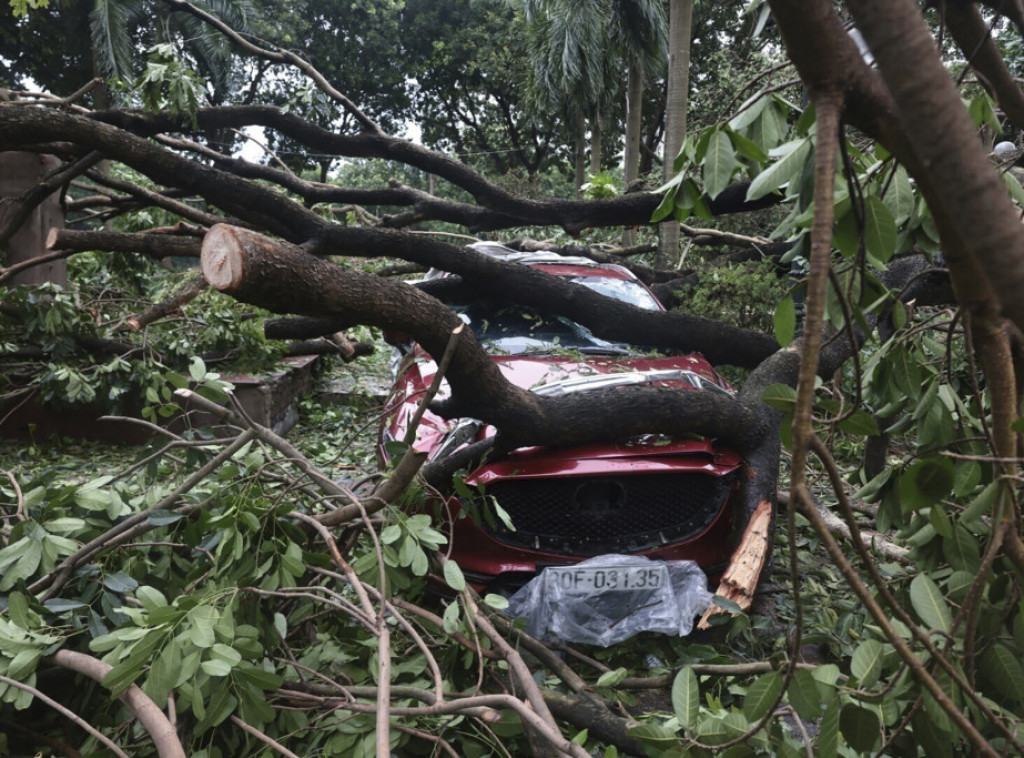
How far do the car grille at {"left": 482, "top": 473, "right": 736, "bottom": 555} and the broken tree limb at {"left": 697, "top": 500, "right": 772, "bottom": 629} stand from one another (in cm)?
18

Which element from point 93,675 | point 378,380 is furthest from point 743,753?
point 378,380

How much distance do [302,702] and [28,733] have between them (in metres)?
0.67

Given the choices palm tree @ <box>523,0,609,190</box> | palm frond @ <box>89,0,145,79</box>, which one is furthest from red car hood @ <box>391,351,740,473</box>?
palm frond @ <box>89,0,145,79</box>

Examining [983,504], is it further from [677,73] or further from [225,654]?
[677,73]

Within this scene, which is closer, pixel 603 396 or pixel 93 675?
pixel 93 675

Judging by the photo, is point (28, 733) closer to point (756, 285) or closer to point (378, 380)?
point (756, 285)

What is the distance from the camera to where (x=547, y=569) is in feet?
10.2

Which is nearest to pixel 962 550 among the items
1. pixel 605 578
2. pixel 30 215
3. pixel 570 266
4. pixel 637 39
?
pixel 605 578

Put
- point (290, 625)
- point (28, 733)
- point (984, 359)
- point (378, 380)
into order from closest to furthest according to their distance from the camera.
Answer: point (984, 359) → point (28, 733) → point (290, 625) → point (378, 380)

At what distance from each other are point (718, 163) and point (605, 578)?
86.9 inches

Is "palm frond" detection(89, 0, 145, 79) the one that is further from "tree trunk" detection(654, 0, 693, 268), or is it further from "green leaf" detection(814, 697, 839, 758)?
"green leaf" detection(814, 697, 839, 758)

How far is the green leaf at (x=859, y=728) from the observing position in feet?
4.12

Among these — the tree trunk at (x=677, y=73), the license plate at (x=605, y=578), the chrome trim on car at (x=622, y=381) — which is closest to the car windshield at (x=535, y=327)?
the chrome trim on car at (x=622, y=381)

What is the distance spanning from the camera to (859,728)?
4.15 ft
